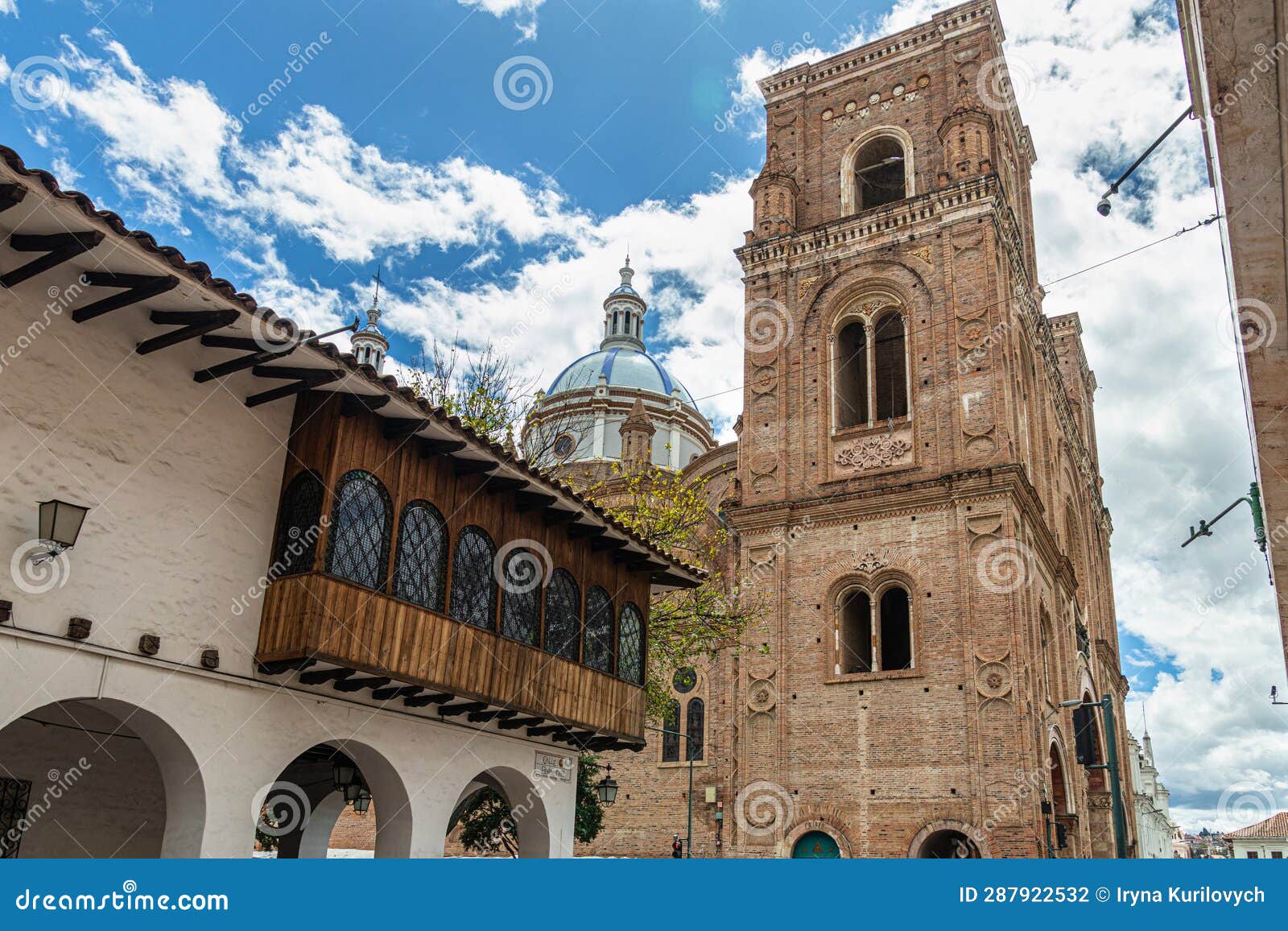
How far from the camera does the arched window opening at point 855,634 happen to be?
25.0 m

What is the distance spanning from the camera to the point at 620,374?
54969 mm

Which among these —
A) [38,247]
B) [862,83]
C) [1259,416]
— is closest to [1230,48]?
[1259,416]

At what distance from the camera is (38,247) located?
7.50 metres

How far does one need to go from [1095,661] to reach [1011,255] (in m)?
16.2

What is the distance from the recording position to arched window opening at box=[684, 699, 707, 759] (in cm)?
2928

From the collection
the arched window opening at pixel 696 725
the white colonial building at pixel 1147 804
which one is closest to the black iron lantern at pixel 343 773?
the arched window opening at pixel 696 725

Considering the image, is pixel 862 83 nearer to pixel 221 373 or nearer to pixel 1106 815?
pixel 1106 815

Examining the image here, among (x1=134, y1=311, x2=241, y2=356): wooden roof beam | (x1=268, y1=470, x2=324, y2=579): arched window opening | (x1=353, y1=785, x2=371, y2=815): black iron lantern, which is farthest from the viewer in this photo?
(x1=353, y1=785, x2=371, y2=815): black iron lantern

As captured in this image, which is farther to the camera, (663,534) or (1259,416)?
(663,534)

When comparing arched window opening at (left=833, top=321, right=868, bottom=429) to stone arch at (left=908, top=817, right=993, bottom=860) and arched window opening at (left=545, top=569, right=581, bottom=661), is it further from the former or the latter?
arched window opening at (left=545, top=569, right=581, bottom=661)

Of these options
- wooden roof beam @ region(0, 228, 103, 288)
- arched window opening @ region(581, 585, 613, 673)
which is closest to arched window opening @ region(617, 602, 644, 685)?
arched window opening @ region(581, 585, 613, 673)

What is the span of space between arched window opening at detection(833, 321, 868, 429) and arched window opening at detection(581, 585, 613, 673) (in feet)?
51.7

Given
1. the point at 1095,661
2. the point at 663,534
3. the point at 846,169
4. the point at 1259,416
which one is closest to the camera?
the point at 1259,416

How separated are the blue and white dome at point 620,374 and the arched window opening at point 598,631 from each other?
1586 inches
